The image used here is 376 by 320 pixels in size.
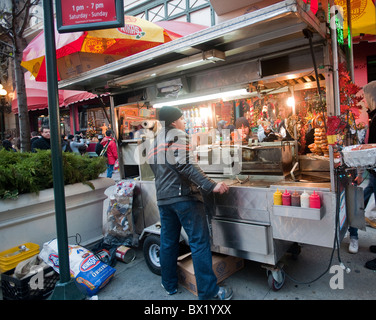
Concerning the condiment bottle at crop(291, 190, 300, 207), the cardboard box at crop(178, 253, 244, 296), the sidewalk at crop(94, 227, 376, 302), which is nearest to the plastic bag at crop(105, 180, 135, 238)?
the sidewalk at crop(94, 227, 376, 302)

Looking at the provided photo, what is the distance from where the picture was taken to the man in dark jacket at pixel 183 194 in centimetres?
268

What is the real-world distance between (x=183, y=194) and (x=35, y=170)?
2.40 m

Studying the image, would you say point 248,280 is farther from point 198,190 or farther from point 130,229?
point 130,229

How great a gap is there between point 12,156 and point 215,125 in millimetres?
3491

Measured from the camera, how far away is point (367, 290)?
279 centimetres

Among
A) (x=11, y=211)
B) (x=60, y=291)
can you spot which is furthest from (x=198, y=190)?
(x=11, y=211)

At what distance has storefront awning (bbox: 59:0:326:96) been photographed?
236 centimetres

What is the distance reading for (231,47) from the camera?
10.3 ft

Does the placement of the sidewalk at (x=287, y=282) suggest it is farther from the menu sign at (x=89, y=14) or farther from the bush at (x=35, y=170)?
the menu sign at (x=89, y=14)

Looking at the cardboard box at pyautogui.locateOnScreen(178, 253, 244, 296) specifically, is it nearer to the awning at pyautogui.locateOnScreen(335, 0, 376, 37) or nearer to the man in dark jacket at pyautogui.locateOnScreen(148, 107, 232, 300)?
the man in dark jacket at pyautogui.locateOnScreen(148, 107, 232, 300)

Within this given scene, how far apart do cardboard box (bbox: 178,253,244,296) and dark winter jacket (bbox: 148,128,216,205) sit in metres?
0.79

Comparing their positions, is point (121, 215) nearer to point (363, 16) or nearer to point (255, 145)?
point (255, 145)

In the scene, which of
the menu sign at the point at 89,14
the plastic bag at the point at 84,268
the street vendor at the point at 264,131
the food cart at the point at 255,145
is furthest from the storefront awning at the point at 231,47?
the plastic bag at the point at 84,268
